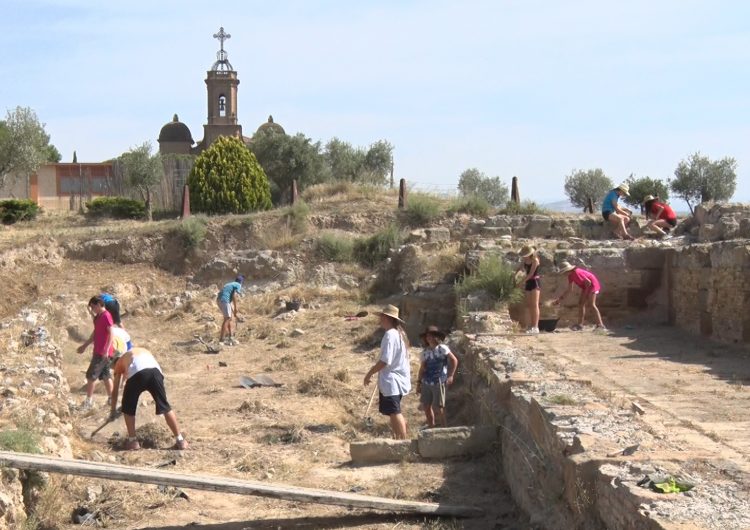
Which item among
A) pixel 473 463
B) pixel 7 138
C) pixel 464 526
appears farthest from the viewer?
pixel 7 138

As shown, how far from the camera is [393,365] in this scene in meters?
10.0

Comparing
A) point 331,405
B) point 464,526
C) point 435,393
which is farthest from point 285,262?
point 464,526

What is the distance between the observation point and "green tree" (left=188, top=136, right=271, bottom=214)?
3156cm

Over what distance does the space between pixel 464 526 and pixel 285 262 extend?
19.1 metres

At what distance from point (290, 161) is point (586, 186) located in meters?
17.3

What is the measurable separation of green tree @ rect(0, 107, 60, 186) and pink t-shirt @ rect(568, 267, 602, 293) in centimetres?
2793

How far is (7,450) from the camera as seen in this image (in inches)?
296

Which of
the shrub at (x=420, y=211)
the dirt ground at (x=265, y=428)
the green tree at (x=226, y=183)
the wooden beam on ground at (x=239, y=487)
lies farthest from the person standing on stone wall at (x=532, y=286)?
the green tree at (x=226, y=183)

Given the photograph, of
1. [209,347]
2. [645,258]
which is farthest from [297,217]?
[645,258]

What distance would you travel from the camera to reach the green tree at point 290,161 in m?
45.5

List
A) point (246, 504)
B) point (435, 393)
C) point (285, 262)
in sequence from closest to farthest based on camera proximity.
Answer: point (246, 504) → point (435, 393) → point (285, 262)

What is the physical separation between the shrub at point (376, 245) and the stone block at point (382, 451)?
622 inches

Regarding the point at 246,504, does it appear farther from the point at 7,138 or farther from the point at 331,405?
the point at 7,138

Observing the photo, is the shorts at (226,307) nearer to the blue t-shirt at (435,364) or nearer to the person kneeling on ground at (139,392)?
the person kneeling on ground at (139,392)
